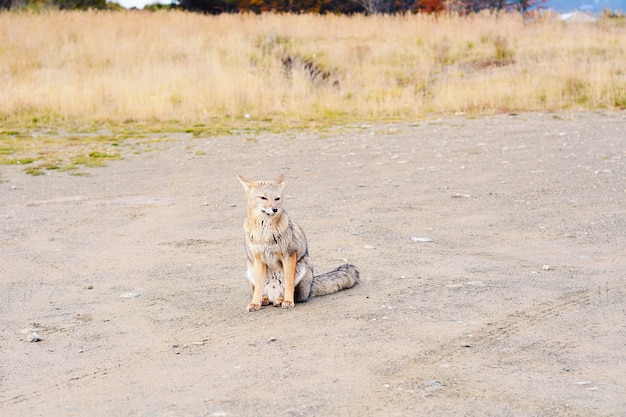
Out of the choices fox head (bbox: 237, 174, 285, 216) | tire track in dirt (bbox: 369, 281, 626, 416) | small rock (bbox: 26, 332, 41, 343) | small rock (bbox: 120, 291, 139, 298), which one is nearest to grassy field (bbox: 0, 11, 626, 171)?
small rock (bbox: 120, 291, 139, 298)

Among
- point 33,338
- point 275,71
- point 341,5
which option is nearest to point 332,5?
point 341,5

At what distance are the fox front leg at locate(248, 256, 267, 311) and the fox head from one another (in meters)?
0.36

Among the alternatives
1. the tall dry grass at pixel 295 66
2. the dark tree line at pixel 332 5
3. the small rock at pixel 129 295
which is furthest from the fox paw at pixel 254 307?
the dark tree line at pixel 332 5

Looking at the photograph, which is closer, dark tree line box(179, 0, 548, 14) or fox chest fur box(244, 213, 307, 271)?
fox chest fur box(244, 213, 307, 271)

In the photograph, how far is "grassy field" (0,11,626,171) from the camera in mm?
19047

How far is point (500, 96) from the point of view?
64.6 feet

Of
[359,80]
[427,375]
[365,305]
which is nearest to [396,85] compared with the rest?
[359,80]

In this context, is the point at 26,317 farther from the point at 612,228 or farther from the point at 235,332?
the point at 612,228

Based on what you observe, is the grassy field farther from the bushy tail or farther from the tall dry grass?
the bushy tail

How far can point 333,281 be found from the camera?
687 cm

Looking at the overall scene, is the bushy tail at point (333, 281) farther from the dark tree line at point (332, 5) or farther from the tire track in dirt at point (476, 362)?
the dark tree line at point (332, 5)

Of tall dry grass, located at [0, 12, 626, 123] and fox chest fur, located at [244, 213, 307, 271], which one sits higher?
tall dry grass, located at [0, 12, 626, 123]

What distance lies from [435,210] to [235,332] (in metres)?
4.39

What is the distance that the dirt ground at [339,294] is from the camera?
482cm
